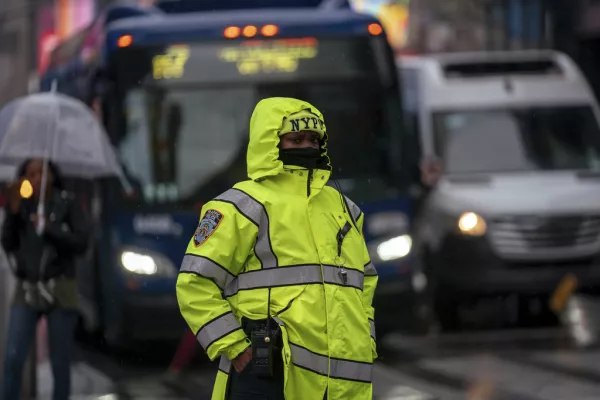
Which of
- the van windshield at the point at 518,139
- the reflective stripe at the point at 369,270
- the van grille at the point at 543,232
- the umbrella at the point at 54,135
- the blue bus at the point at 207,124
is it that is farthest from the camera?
the van windshield at the point at 518,139

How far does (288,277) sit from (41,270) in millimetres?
3286

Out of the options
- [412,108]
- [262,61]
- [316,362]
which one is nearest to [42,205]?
[316,362]

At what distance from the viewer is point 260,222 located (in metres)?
4.75

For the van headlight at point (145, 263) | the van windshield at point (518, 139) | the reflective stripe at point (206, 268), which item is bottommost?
the van headlight at point (145, 263)

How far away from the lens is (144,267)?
35.9ft

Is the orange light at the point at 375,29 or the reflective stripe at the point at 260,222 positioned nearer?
the reflective stripe at the point at 260,222

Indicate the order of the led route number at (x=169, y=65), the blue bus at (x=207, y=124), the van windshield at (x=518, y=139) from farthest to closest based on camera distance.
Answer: the van windshield at (x=518, y=139), the led route number at (x=169, y=65), the blue bus at (x=207, y=124)

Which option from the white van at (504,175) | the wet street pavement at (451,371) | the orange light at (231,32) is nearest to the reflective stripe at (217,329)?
the wet street pavement at (451,371)

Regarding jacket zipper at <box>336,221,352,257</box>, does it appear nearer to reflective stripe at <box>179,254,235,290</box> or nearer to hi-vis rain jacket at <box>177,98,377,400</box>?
hi-vis rain jacket at <box>177,98,377,400</box>

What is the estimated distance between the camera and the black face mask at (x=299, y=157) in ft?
15.9

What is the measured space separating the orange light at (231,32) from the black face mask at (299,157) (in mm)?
6527

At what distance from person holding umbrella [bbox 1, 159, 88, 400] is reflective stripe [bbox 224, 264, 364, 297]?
123 inches

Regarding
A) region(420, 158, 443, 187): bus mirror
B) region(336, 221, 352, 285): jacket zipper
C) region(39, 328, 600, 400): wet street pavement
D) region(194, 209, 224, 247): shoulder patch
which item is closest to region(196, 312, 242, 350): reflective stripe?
region(194, 209, 224, 247): shoulder patch

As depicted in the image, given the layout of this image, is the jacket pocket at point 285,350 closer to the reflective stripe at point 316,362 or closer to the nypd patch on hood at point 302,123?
the reflective stripe at point 316,362
